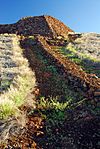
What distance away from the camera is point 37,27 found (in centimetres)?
3869

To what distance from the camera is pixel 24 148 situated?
980 centimetres

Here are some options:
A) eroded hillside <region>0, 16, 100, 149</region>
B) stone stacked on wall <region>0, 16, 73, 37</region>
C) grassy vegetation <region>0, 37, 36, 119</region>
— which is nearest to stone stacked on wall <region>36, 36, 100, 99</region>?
eroded hillside <region>0, 16, 100, 149</region>

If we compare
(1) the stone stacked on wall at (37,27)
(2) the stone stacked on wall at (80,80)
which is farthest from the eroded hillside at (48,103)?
(1) the stone stacked on wall at (37,27)

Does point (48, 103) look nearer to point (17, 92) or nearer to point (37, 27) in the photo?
point (17, 92)

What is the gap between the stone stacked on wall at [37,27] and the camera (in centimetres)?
3697

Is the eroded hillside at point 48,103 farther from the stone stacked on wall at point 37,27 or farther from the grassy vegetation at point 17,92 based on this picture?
the stone stacked on wall at point 37,27

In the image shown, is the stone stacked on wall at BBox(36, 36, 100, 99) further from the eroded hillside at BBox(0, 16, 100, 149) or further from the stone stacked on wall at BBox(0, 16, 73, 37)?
the stone stacked on wall at BBox(0, 16, 73, 37)

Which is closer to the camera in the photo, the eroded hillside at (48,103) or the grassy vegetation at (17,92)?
the eroded hillside at (48,103)

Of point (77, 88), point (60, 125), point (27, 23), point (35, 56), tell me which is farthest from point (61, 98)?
point (27, 23)

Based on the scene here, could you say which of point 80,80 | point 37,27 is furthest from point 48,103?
point 37,27

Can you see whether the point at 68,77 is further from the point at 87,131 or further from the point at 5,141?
the point at 5,141

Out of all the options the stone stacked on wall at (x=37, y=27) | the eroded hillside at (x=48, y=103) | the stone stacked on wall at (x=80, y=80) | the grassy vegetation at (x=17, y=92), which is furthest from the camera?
the stone stacked on wall at (x=37, y=27)

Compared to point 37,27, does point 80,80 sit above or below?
below

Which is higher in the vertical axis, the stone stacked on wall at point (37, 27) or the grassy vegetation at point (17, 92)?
the stone stacked on wall at point (37, 27)
